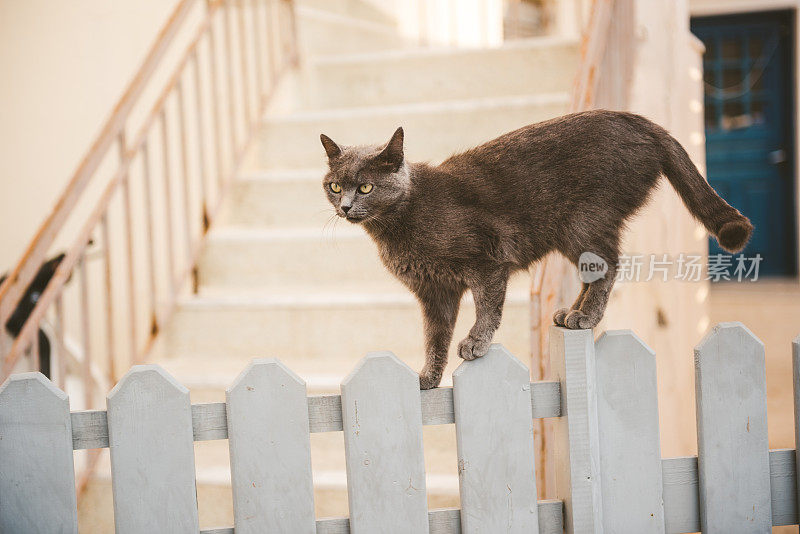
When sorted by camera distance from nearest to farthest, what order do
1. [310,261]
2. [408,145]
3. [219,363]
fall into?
[219,363]
[310,261]
[408,145]

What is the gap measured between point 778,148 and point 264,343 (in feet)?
17.7

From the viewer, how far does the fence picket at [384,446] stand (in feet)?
3.54

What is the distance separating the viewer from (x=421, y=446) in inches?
43.5

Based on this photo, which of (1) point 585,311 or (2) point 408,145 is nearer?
(1) point 585,311

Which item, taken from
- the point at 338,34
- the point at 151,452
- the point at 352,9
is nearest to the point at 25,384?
the point at 151,452

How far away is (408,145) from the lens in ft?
9.32

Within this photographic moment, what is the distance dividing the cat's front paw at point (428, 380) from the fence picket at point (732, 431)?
1.43ft

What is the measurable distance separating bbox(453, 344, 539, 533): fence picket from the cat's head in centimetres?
28

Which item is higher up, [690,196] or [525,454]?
[690,196]

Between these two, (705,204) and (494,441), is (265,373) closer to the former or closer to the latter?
(494,441)

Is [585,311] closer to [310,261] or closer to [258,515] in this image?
[258,515]

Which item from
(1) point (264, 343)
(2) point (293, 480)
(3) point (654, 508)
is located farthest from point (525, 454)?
(1) point (264, 343)

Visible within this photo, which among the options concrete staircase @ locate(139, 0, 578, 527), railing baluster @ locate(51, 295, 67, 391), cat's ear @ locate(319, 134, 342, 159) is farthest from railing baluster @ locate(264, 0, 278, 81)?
cat's ear @ locate(319, 134, 342, 159)

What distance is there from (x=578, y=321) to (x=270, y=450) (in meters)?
0.53
